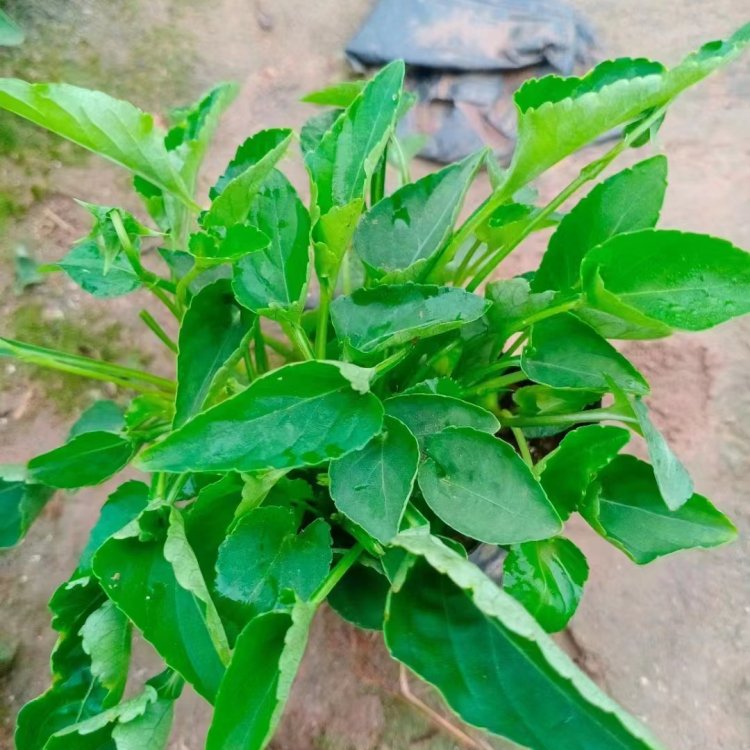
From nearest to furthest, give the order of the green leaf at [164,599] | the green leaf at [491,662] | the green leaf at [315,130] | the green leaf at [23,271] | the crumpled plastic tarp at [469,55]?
1. the green leaf at [491,662]
2. the green leaf at [164,599]
3. the green leaf at [315,130]
4. the green leaf at [23,271]
5. the crumpled plastic tarp at [469,55]

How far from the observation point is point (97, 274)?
61cm

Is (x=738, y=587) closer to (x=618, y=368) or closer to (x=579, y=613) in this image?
(x=579, y=613)

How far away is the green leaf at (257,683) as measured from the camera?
40cm

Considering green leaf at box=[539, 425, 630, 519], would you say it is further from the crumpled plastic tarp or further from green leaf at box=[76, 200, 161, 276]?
the crumpled plastic tarp

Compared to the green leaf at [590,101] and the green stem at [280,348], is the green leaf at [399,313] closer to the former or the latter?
the green leaf at [590,101]

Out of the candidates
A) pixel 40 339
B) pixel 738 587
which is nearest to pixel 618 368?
pixel 738 587

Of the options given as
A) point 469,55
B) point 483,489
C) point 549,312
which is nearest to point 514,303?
point 549,312

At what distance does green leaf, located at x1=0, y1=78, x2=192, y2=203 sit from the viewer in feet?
1.36

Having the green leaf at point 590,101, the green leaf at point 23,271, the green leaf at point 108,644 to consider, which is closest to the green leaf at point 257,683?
the green leaf at point 108,644

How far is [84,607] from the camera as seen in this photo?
21.8 inches

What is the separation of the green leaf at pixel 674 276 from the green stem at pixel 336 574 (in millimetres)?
278

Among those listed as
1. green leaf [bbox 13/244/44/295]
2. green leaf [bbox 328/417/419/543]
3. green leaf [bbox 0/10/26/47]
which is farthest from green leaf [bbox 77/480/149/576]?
green leaf [bbox 0/10/26/47]

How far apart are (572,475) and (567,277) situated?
17cm

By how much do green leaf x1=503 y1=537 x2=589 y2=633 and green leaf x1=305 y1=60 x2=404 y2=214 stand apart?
305 mm
